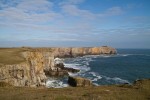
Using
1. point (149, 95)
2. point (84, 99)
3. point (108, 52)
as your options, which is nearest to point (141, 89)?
point (149, 95)

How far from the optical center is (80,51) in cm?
Result: 17412

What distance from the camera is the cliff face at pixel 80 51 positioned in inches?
6235

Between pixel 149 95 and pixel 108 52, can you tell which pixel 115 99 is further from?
pixel 108 52

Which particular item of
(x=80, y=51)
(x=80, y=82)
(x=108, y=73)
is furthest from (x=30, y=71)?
(x=80, y=51)

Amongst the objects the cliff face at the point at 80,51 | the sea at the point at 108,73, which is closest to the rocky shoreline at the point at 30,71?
the sea at the point at 108,73

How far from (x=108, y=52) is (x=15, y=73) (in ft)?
525

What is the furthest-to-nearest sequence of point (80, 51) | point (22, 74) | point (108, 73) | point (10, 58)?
point (80, 51) → point (108, 73) → point (10, 58) → point (22, 74)

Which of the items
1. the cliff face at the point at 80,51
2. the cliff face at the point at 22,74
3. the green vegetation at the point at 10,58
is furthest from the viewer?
the cliff face at the point at 80,51

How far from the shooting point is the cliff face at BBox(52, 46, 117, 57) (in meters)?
158

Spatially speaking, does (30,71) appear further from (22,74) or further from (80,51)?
(80,51)

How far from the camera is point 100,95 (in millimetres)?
20406

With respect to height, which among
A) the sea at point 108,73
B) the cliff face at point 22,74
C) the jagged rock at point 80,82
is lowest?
the sea at point 108,73

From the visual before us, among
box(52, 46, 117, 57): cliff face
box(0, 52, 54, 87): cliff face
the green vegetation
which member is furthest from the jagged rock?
box(52, 46, 117, 57): cliff face

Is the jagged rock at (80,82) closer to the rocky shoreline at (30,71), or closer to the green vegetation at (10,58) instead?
the rocky shoreline at (30,71)
